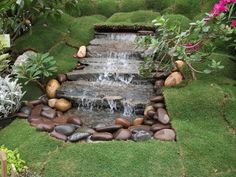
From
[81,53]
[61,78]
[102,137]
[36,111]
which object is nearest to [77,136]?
[102,137]

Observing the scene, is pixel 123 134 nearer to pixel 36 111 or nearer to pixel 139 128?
pixel 139 128

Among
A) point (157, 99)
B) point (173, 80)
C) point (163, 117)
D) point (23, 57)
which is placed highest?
point (23, 57)

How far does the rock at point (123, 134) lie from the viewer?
4.75 metres

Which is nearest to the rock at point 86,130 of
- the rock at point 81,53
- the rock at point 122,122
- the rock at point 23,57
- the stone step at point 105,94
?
the rock at point 122,122

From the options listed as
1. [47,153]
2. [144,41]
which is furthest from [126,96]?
[47,153]

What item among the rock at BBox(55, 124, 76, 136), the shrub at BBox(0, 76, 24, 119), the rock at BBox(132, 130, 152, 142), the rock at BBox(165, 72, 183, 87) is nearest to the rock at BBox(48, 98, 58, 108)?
the shrub at BBox(0, 76, 24, 119)

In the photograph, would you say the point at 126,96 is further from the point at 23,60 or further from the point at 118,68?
the point at 23,60

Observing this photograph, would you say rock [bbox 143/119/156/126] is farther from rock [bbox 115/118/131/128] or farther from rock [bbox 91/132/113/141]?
rock [bbox 91/132/113/141]

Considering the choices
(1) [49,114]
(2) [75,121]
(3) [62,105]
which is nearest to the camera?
(2) [75,121]

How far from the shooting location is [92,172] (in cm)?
409

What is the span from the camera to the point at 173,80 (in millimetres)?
5805

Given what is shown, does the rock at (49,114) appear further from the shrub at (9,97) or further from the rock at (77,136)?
the rock at (77,136)

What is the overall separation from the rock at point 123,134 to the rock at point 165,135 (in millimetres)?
373

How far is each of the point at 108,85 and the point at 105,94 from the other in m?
0.41
